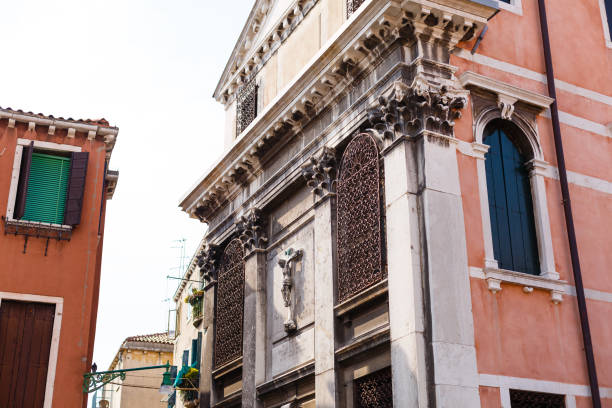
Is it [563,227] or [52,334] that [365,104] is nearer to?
[563,227]

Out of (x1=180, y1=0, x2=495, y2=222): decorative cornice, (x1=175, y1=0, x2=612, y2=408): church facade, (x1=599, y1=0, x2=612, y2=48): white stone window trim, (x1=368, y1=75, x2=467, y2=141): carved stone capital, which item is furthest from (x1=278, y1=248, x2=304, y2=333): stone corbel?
(x1=599, y1=0, x2=612, y2=48): white stone window trim

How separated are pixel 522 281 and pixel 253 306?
6.89 meters

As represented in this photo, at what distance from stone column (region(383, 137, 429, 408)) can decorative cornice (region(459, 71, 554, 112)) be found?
1702 mm

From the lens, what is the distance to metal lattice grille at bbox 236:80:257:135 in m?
21.8

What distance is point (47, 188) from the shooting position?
61.8ft

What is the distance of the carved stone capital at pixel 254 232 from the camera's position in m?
19.1

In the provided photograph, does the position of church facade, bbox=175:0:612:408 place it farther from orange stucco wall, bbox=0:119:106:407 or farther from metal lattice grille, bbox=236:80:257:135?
orange stucco wall, bbox=0:119:106:407

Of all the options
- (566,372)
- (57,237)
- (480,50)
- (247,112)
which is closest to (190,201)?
(247,112)

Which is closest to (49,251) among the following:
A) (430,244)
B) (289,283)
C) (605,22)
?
(289,283)

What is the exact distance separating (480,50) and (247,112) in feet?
26.8

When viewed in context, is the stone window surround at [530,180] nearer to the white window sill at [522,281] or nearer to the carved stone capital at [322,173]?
the white window sill at [522,281]

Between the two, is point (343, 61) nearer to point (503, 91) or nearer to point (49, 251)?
point (503, 91)

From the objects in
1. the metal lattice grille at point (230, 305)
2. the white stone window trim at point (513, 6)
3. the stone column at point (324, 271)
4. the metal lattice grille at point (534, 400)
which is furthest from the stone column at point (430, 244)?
the metal lattice grille at point (230, 305)

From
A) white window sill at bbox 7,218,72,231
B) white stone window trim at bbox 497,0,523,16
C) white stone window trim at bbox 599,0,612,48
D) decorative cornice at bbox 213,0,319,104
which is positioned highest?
decorative cornice at bbox 213,0,319,104
